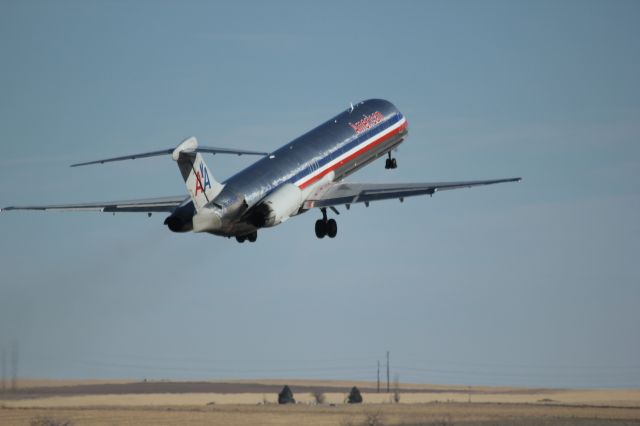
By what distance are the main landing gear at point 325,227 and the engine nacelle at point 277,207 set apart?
5698mm

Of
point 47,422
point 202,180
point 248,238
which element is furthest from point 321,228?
point 47,422

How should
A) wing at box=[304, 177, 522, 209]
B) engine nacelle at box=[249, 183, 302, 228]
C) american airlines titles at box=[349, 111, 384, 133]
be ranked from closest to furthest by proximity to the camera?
engine nacelle at box=[249, 183, 302, 228], wing at box=[304, 177, 522, 209], american airlines titles at box=[349, 111, 384, 133]

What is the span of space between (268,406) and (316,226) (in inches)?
1859

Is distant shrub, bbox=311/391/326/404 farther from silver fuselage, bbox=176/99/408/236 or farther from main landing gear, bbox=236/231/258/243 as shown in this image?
main landing gear, bbox=236/231/258/243

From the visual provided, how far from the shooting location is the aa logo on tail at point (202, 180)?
8106cm

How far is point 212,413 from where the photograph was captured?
124m

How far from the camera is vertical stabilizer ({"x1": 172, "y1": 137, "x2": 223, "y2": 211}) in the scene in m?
80.8

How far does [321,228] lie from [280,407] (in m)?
46.1

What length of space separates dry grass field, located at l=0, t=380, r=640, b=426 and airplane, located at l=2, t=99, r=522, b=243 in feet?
78.4

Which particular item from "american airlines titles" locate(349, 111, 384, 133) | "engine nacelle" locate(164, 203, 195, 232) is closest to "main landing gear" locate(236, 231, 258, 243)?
"engine nacelle" locate(164, 203, 195, 232)

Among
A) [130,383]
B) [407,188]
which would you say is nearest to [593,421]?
[407,188]

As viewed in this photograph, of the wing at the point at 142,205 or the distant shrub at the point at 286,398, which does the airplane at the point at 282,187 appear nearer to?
the wing at the point at 142,205

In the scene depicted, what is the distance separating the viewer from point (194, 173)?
81062 millimetres

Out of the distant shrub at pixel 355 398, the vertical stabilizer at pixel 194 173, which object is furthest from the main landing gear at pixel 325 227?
the distant shrub at pixel 355 398
